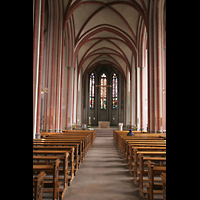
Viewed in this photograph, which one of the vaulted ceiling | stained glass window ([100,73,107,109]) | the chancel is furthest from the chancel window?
the vaulted ceiling

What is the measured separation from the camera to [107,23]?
19.9 meters

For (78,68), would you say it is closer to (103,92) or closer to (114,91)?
(103,92)

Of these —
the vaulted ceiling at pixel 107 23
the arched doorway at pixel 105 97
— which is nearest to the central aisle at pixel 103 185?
the vaulted ceiling at pixel 107 23

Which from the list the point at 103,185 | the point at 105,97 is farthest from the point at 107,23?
the point at 103,185

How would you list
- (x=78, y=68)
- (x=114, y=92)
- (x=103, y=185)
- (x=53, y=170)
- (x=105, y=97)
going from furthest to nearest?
(x=105, y=97) → (x=114, y=92) → (x=78, y=68) → (x=103, y=185) → (x=53, y=170)

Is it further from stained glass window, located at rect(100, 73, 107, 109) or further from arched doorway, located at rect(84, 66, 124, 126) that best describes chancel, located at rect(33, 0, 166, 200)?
stained glass window, located at rect(100, 73, 107, 109)

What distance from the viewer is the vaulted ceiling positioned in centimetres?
1546

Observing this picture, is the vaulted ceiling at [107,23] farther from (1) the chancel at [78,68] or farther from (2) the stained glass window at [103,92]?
(2) the stained glass window at [103,92]

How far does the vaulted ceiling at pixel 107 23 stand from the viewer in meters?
15.5
